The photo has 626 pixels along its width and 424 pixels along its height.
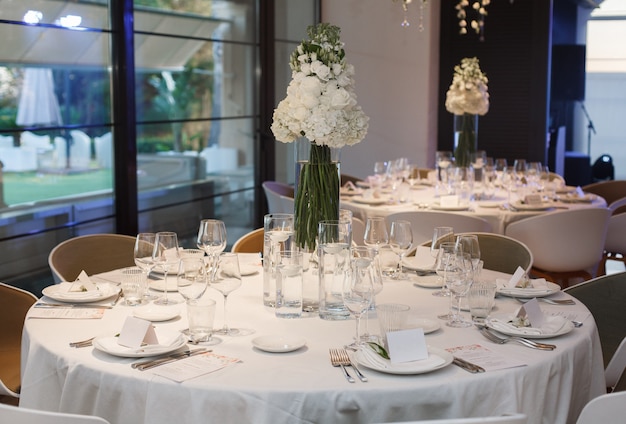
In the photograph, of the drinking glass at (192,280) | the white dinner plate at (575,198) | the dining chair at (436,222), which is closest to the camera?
the drinking glass at (192,280)

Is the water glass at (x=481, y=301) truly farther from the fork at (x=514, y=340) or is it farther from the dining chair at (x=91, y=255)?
the dining chair at (x=91, y=255)

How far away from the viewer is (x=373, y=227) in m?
3.12

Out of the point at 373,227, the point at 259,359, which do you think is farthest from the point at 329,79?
the point at 259,359

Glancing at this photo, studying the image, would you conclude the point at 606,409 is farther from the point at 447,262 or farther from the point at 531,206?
the point at 531,206

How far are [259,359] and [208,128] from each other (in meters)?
4.93

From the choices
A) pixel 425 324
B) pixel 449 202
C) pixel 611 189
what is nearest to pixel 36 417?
pixel 425 324

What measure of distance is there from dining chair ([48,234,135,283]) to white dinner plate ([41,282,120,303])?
72 centimetres

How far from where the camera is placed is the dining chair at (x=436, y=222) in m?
4.86

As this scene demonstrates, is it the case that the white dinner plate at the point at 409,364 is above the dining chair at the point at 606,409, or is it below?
above

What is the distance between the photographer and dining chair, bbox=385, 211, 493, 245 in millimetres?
4863

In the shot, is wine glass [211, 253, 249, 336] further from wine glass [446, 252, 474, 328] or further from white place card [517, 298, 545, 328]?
white place card [517, 298, 545, 328]

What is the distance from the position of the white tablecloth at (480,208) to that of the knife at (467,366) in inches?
Result: 117

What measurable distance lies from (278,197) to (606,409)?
4.11 meters

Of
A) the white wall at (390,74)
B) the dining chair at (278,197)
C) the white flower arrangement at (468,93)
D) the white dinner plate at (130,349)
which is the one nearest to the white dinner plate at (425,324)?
the white dinner plate at (130,349)
